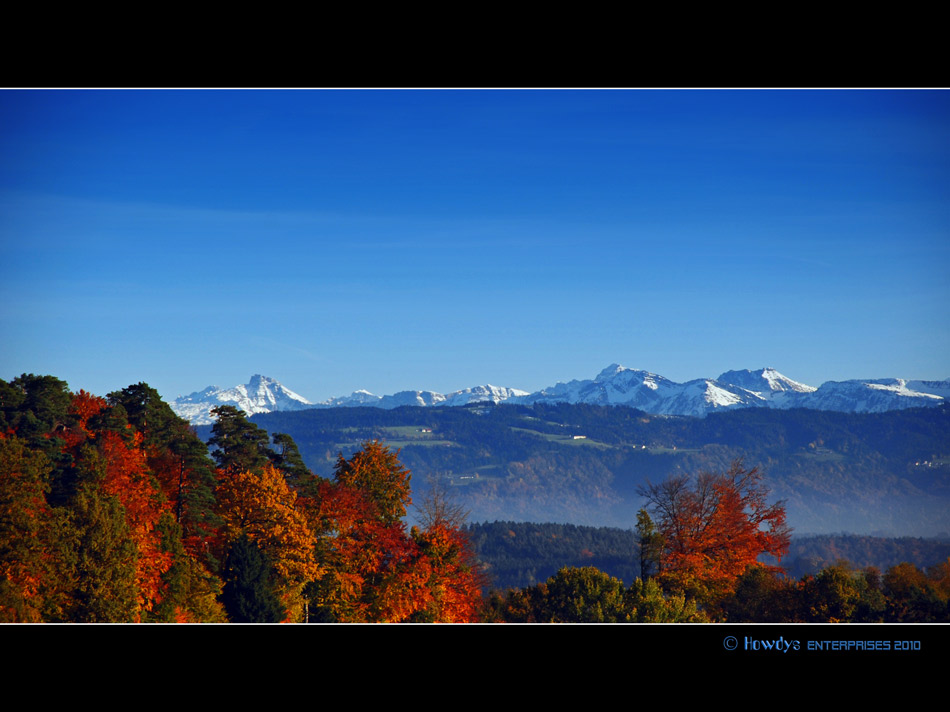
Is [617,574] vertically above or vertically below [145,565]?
below

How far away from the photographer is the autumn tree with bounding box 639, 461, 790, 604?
51094mm

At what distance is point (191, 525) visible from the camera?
46125 millimetres

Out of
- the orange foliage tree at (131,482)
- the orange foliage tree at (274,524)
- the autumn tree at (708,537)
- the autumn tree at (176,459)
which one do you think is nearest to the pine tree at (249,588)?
the orange foliage tree at (274,524)

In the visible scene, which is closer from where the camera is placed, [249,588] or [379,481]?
[249,588]

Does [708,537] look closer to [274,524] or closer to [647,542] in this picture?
[647,542]

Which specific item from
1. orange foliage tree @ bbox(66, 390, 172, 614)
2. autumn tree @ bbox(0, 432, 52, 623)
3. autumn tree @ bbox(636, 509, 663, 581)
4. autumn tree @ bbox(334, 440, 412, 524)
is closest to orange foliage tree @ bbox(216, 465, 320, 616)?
orange foliage tree @ bbox(66, 390, 172, 614)

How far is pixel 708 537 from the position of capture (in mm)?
56094

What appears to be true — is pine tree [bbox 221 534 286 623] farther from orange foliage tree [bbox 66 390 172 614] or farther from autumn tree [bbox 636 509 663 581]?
autumn tree [bbox 636 509 663 581]

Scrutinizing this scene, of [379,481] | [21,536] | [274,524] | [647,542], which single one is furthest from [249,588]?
[647,542]

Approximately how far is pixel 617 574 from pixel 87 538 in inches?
6608
